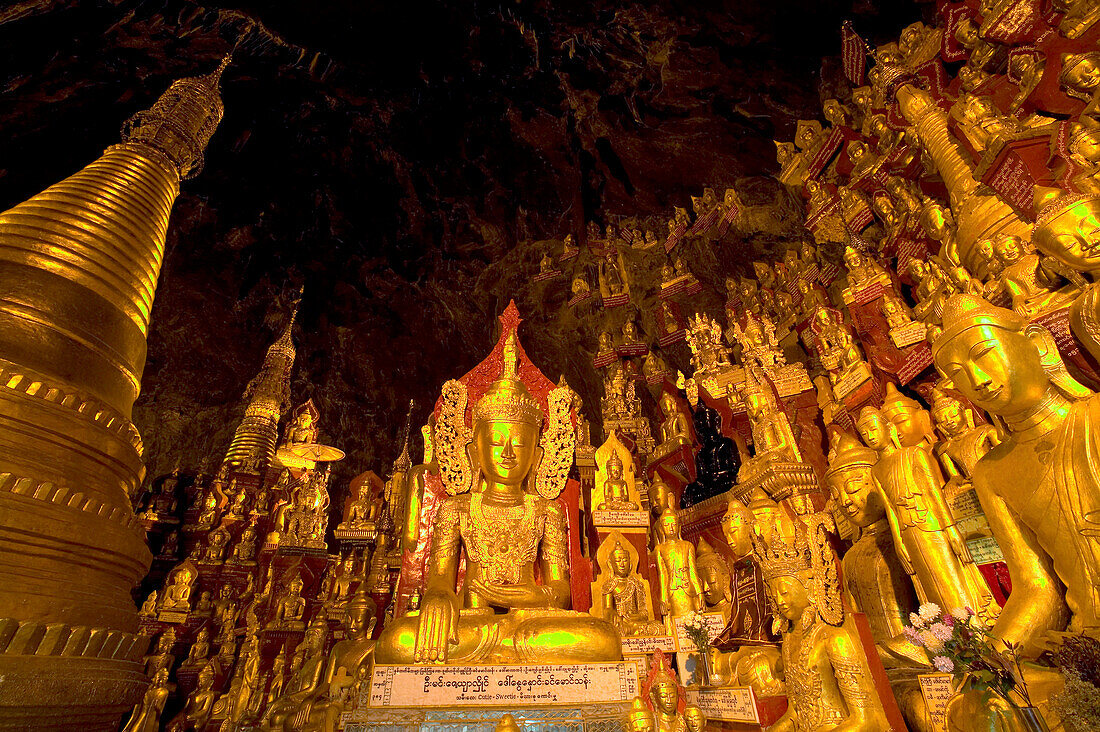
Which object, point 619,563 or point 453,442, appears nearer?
point 453,442

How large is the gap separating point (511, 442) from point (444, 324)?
9.63 meters

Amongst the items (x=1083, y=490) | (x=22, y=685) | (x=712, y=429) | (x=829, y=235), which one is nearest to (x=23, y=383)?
(x=22, y=685)

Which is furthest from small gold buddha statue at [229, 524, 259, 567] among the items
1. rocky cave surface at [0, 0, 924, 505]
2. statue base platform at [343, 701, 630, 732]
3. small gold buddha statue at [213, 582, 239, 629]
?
statue base platform at [343, 701, 630, 732]

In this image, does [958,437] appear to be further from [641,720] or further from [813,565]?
[641,720]

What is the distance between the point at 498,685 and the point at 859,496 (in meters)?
3.80

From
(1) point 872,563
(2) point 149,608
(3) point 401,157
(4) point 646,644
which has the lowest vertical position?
(4) point 646,644

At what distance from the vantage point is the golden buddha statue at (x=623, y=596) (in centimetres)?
506

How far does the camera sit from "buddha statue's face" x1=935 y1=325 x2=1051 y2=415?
3.05 metres

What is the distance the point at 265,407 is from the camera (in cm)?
1182

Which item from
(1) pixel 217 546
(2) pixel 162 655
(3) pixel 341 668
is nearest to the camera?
(3) pixel 341 668

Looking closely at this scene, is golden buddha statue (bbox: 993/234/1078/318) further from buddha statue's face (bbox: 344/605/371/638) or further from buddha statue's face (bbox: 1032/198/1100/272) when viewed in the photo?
buddha statue's face (bbox: 344/605/371/638)

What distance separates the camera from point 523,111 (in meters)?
10.1

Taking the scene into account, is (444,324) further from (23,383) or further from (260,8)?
(23,383)

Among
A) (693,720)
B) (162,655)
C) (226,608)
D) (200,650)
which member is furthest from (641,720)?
(226,608)
